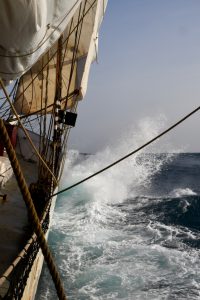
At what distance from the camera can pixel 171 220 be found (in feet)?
49.6

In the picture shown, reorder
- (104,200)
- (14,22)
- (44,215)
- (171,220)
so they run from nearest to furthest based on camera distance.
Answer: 1. (14,22)
2. (44,215)
3. (171,220)
4. (104,200)

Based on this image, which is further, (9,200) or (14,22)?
(9,200)

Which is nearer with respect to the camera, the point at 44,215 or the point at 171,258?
the point at 44,215

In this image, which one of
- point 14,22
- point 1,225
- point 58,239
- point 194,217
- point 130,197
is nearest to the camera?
point 14,22

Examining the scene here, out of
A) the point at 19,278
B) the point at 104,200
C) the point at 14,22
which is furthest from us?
the point at 104,200

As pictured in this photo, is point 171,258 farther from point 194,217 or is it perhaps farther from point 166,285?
point 194,217

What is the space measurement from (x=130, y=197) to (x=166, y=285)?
44.0 ft

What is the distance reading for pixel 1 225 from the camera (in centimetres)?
593

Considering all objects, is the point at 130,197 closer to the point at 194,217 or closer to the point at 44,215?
the point at 194,217

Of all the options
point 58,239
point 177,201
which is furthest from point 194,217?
point 58,239

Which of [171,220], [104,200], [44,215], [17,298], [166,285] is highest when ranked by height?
[104,200]

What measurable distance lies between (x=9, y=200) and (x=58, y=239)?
161 inches

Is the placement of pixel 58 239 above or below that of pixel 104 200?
below

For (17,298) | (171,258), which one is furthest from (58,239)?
(17,298)
